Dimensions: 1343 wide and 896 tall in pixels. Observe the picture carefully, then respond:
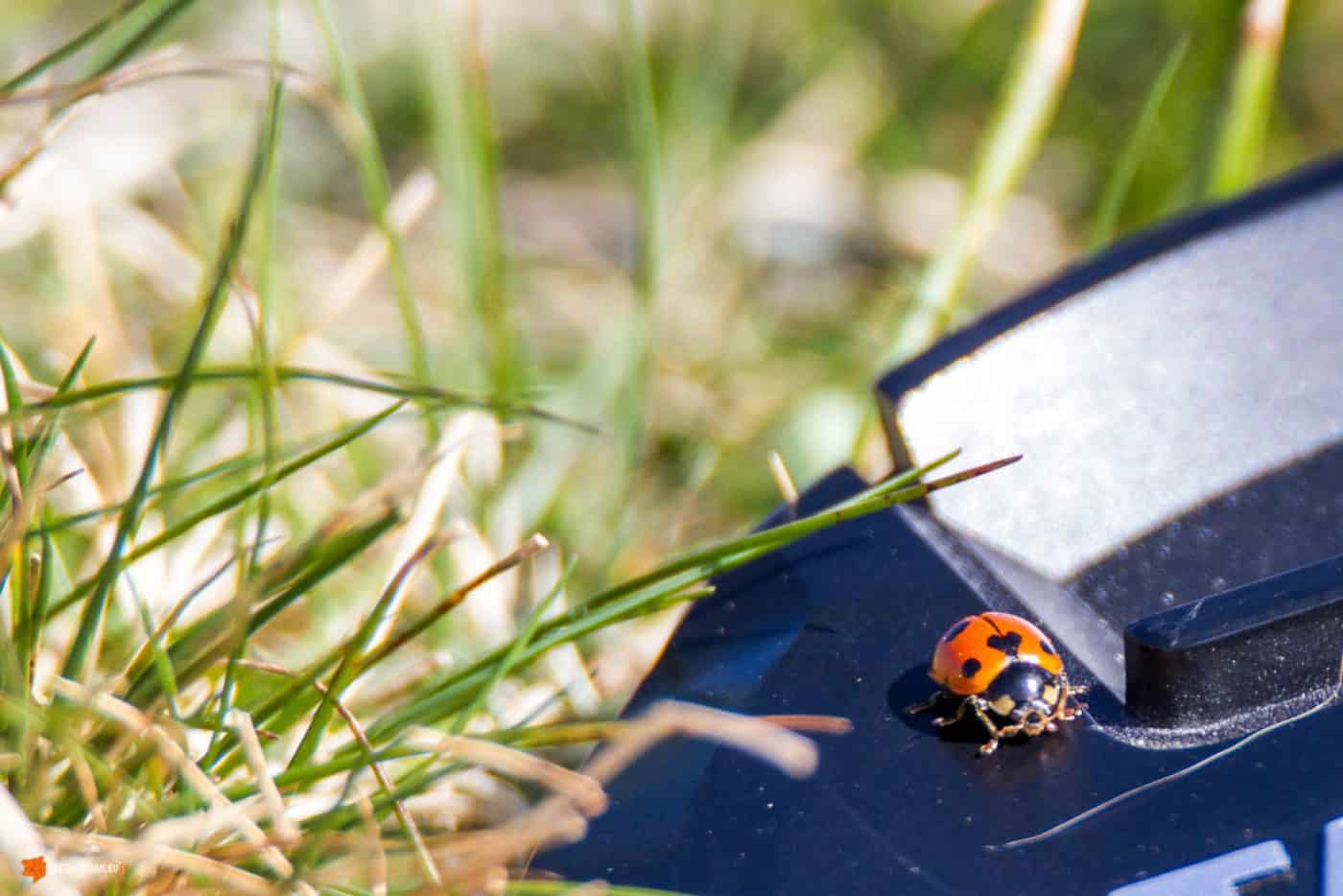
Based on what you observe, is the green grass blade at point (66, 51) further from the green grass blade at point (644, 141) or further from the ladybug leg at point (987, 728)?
the ladybug leg at point (987, 728)

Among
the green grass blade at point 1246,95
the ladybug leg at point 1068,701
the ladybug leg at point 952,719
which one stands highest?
the green grass blade at point 1246,95

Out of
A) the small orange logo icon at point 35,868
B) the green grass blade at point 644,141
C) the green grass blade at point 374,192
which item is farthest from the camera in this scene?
the green grass blade at point 644,141

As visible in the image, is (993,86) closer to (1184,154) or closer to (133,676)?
(1184,154)

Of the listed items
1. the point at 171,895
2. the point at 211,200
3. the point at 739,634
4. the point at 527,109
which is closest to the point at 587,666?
the point at 739,634

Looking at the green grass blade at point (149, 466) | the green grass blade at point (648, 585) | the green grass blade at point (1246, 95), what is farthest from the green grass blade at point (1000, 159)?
the green grass blade at point (149, 466)

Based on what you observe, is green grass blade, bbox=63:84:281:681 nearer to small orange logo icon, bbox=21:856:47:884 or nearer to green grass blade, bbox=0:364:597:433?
green grass blade, bbox=0:364:597:433

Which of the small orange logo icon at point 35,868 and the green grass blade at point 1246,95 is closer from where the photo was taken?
the small orange logo icon at point 35,868

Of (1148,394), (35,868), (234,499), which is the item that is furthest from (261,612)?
(1148,394)
